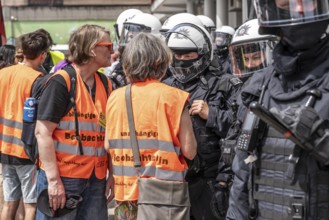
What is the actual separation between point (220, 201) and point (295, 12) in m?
1.90

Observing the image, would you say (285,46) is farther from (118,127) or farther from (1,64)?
(1,64)

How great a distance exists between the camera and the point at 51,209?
13.6ft

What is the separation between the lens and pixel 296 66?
2746 millimetres

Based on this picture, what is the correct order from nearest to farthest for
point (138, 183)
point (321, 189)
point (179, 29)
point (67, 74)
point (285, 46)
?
point (321, 189), point (285, 46), point (138, 183), point (67, 74), point (179, 29)

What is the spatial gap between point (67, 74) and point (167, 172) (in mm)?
1000

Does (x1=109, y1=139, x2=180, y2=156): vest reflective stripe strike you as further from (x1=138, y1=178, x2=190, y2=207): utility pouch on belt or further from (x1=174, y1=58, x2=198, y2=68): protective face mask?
(x1=174, y1=58, x2=198, y2=68): protective face mask

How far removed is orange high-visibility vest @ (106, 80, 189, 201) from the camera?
11.9 feet

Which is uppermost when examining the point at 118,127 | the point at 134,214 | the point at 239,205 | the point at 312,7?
the point at 312,7

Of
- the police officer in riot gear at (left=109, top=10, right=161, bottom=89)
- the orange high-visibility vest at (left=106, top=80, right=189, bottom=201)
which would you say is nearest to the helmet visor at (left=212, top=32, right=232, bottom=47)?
the police officer in riot gear at (left=109, top=10, right=161, bottom=89)

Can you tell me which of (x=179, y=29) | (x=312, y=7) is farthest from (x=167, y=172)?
(x=179, y=29)

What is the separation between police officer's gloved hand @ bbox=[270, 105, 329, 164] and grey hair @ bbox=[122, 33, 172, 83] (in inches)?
53.6

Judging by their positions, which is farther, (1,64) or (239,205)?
(1,64)

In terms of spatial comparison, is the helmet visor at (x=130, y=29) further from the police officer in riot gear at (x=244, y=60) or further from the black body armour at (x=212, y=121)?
the police officer in riot gear at (x=244, y=60)

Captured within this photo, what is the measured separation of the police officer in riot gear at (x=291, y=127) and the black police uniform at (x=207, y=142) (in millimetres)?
1489
